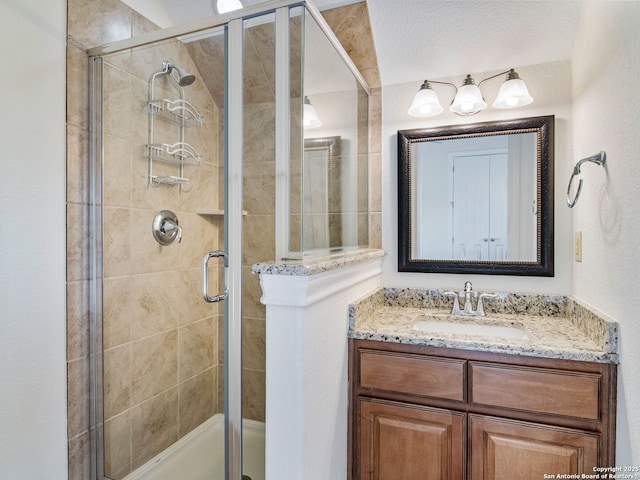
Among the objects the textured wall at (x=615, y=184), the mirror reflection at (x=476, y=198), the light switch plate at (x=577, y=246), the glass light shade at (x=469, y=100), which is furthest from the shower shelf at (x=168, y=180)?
the light switch plate at (x=577, y=246)

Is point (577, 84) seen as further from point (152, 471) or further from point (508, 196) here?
point (152, 471)

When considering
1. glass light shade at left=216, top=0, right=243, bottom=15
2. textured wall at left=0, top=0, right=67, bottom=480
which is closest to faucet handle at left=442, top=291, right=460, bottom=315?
textured wall at left=0, top=0, right=67, bottom=480

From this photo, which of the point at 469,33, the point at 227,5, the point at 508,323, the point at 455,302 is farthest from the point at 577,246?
the point at 227,5

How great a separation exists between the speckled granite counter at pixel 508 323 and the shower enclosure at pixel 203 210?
1.23 ft

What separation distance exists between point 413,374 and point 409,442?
0.27 m

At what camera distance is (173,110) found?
154 centimetres

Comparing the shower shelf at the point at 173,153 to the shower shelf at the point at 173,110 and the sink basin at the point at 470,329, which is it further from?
the sink basin at the point at 470,329

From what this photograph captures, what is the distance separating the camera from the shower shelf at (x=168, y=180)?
5.10 feet

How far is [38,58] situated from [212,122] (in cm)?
66

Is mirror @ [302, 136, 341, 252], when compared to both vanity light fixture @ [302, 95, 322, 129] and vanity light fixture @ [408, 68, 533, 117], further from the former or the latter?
vanity light fixture @ [408, 68, 533, 117]

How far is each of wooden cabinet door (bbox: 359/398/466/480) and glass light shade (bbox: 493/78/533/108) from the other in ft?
4.45

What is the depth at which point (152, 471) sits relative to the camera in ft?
5.16

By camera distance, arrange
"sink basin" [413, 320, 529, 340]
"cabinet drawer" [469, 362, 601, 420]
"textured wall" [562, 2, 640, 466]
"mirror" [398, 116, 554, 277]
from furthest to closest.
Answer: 1. "mirror" [398, 116, 554, 277]
2. "sink basin" [413, 320, 529, 340]
3. "cabinet drawer" [469, 362, 601, 420]
4. "textured wall" [562, 2, 640, 466]

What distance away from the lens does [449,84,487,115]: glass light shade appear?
1671mm
